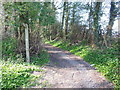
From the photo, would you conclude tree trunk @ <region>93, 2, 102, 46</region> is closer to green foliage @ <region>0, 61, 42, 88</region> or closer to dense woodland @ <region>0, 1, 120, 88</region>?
dense woodland @ <region>0, 1, 120, 88</region>

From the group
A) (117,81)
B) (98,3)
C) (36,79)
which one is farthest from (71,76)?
(98,3)

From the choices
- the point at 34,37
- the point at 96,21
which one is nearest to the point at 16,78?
the point at 34,37

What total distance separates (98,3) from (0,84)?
8338mm

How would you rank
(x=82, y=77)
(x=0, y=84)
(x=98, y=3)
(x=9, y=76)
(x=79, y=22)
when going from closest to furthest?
1. (x=0, y=84)
2. (x=9, y=76)
3. (x=82, y=77)
4. (x=98, y=3)
5. (x=79, y=22)

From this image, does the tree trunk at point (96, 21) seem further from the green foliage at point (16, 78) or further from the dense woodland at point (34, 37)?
the green foliage at point (16, 78)

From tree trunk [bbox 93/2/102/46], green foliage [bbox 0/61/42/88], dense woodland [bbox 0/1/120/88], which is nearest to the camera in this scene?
green foliage [bbox 0/61/42/88]

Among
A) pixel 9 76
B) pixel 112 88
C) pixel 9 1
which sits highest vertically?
pixel 9 1

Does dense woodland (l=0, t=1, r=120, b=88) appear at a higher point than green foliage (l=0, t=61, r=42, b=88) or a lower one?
higher

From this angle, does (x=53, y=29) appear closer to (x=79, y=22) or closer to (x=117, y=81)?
(x=79, y=22)

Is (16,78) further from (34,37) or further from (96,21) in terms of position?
(96,21)

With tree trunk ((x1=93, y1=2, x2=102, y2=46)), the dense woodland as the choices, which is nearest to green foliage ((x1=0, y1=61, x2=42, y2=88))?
the dense woodland

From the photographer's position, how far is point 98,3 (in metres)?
8.40

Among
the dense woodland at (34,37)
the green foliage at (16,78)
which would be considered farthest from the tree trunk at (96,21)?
the green foliage at (16,78)

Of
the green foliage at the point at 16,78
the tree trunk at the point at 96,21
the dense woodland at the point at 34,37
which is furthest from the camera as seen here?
the tree trunk at the point at 96,21
